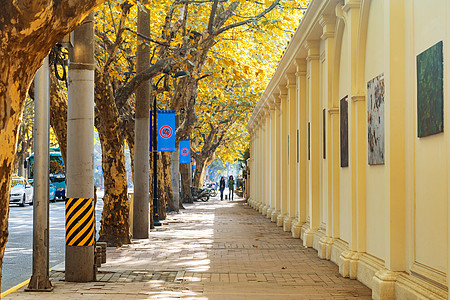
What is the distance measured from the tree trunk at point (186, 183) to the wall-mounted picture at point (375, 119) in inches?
1244

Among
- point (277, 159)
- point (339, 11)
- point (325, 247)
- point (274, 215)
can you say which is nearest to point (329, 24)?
point (339, 11)

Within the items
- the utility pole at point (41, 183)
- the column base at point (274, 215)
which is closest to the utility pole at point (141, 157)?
the column base at point (274, 215)

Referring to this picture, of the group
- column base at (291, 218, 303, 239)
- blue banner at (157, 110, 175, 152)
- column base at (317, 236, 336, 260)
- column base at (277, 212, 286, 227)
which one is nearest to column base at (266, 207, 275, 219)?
column base at (277, 212, 286, 227)

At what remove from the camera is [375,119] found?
388 inches

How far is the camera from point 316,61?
51.1ft

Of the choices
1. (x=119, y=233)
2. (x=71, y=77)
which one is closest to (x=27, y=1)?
(x=71, y=77)

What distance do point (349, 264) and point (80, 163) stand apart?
4.17 meters

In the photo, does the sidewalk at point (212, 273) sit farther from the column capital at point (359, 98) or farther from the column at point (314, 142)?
the column capital at point (359, 98)

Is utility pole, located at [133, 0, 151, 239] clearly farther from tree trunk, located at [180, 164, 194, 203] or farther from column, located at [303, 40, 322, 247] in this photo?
tree trunk, located at [180, 164, 194, 203]

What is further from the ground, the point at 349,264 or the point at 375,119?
the point at 375,119

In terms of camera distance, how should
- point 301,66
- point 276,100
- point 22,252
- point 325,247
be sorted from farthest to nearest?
point 276,100, point 301,66, point 22,252, point 325,247

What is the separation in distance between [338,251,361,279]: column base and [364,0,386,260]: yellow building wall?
0.26 meters

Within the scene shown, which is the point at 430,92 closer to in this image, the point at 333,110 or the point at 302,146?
the point at 333,110

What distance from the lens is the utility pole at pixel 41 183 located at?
937 centimetres
